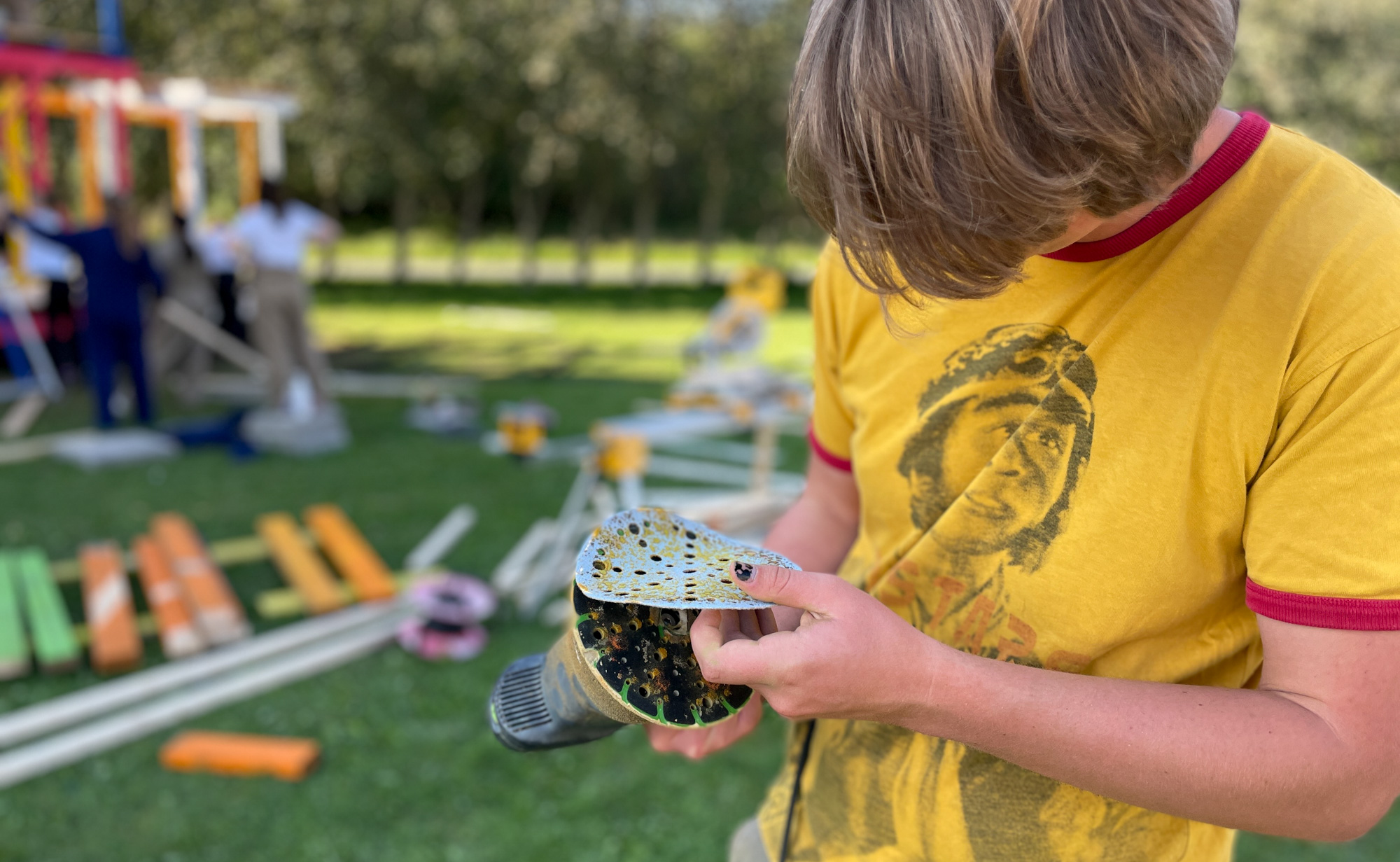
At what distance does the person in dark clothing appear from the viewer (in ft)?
25.0

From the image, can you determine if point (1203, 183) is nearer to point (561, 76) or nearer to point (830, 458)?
point (830, 458)

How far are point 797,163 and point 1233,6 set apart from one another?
1.19ft

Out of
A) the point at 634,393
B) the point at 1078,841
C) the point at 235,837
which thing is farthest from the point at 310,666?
the point at 634,393

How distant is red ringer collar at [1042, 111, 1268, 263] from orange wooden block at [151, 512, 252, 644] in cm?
431

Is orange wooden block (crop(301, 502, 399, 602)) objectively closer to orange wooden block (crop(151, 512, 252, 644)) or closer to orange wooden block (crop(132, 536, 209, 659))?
orange wooden block (crop(151, 512, 252, 644))

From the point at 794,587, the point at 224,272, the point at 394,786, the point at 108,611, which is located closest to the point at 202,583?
the point at 108,611

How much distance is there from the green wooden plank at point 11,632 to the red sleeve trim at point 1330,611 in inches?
179

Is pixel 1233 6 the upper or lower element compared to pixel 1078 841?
upper

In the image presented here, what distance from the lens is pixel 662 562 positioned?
1025 millimetres

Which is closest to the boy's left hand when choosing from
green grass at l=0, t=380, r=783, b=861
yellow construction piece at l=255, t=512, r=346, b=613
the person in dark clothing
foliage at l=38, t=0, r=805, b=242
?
green grass at l=0, t=380, r=783, b=861

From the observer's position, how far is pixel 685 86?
804 inches

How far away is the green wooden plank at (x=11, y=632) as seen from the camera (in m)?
3.92

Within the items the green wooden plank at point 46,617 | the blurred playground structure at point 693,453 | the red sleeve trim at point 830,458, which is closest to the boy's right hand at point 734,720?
the red sleeve trim at point 830,458

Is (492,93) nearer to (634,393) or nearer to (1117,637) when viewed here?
(634,393)
